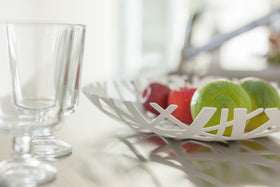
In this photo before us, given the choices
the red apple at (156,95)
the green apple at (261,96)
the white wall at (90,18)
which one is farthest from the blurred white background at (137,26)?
the green apple at (261,96)

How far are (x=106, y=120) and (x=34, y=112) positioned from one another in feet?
0.97

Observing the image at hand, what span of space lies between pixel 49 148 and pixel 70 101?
3.6 inches

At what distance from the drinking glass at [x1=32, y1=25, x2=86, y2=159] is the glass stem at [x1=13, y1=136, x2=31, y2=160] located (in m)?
0.02

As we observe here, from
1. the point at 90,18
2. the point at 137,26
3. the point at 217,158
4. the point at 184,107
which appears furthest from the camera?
the point at 137,26

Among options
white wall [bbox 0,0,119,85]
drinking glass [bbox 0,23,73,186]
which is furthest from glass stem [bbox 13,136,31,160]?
white wall [bbox 0,0,119,85]

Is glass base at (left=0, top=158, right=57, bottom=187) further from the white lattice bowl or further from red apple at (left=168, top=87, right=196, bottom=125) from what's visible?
red apple at (left=168, top=87, right=196, bottom=125)

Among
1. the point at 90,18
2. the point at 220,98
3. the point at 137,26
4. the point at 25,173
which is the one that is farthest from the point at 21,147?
the point at 137,26

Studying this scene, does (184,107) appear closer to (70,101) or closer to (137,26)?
(70,101)

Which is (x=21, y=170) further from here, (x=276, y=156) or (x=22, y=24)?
(x=276, y=156)

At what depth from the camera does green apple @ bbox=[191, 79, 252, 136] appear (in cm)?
54

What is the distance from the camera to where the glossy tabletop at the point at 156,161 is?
1.36ft

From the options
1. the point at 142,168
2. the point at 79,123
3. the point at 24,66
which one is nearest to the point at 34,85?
the point at 24,66

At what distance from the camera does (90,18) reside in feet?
9.22

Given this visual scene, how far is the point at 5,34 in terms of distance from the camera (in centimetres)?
40
